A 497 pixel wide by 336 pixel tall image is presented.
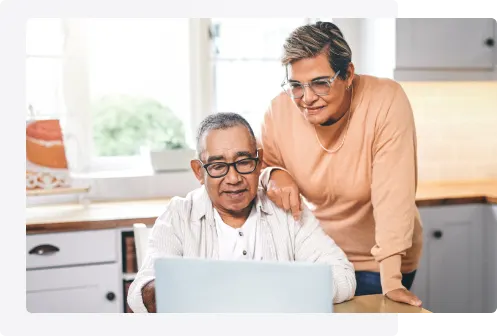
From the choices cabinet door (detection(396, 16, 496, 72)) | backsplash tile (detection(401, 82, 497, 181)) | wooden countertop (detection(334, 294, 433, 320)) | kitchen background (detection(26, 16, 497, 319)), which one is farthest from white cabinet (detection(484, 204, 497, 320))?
wooden countertop (detection(334, 294, 433, 320))

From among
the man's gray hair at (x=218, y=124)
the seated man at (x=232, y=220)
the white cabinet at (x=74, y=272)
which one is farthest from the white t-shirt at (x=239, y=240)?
the white cabinet at (x=74, y=272)

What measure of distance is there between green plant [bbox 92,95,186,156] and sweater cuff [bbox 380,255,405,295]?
1.01 m

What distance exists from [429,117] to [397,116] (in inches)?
47.2

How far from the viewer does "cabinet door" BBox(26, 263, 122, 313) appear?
158 cm

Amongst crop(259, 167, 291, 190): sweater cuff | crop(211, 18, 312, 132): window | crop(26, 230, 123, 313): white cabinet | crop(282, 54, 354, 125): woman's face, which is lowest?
crop(26, 230, 123, 313): white cabinet

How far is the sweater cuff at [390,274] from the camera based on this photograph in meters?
1.03

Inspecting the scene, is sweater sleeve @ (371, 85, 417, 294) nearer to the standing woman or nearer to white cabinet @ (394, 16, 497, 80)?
the standing woman

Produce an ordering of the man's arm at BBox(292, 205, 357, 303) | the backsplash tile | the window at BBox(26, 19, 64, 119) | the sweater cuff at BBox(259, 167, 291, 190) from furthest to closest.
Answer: the backsplash tile, the window at BBox(26, 19, 64, 119), the sweater cuff at BBox(259, 167, 291, 190), the man's arm at BBox(292, 205, 357, 303)

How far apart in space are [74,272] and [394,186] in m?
0.87

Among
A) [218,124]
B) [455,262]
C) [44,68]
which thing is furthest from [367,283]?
[44,68]

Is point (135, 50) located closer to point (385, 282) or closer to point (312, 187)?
point (312, 187)

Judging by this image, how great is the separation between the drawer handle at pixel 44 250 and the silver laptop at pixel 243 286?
885mm

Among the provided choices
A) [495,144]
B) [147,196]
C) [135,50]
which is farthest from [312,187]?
[495,144]

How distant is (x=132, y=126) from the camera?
6.40 feet
